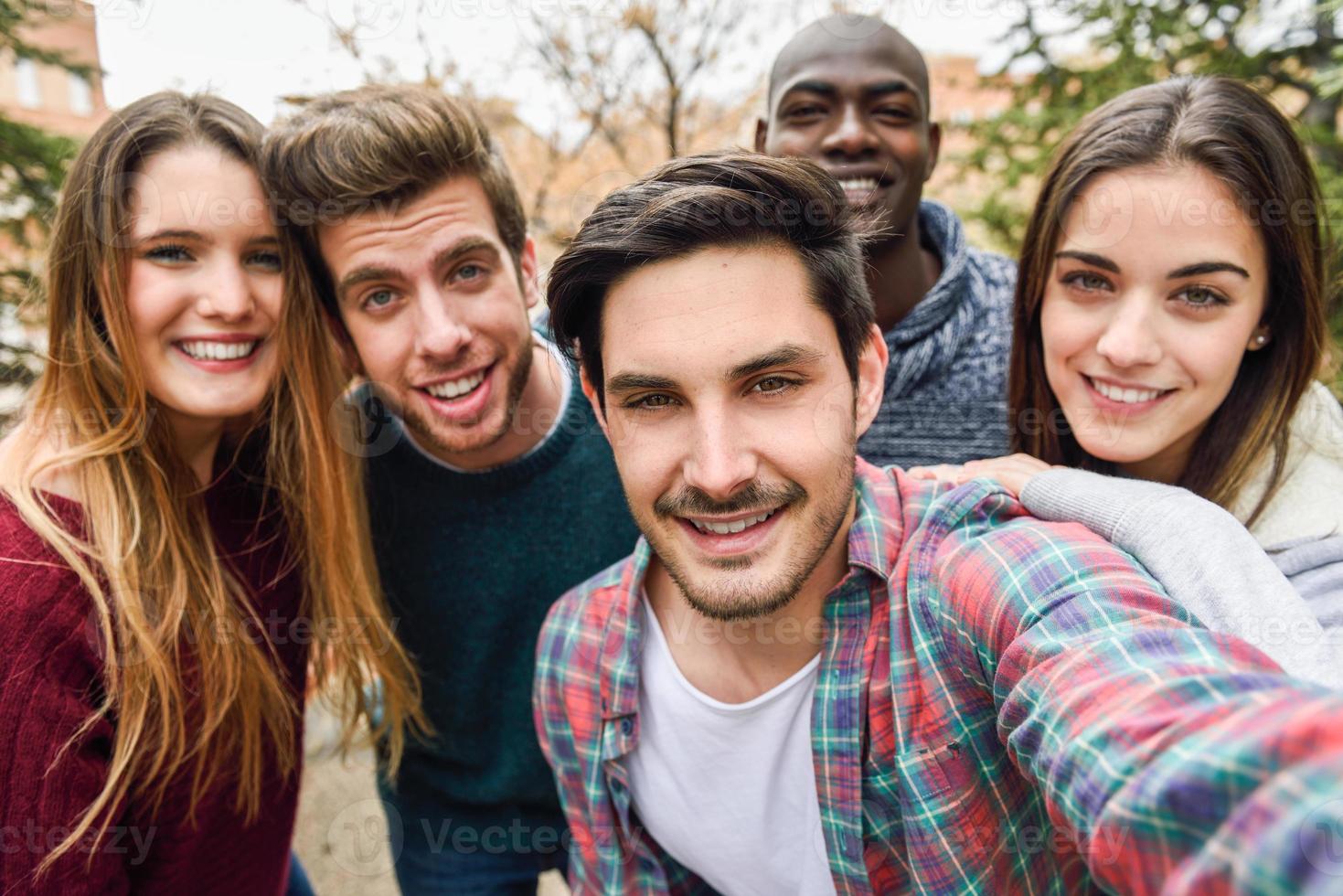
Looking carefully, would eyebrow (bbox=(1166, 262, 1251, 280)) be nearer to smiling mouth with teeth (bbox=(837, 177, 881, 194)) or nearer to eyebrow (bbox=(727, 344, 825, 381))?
eyebrow (bbox=(727, 344, 825, 381))

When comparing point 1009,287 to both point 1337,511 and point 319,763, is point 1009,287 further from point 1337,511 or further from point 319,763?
point 319,763

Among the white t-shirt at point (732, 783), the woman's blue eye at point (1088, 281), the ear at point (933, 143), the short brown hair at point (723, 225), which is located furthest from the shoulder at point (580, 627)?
the ear at point (933, 143)

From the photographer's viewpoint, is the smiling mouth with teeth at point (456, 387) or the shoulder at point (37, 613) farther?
the smiling mouth with teeth at point (456, 387)

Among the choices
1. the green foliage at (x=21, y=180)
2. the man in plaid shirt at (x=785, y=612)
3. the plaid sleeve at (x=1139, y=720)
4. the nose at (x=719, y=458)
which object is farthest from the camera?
the green foliage at (x=21, y=180)

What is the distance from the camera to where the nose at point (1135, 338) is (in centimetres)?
201

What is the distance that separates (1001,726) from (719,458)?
2.29 feet

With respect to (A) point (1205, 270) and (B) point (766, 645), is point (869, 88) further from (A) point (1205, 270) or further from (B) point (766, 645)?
(B) point (766, 645)

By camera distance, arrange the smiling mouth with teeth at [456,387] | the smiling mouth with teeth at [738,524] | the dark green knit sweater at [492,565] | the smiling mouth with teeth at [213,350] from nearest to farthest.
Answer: the smiling mouth with teeth at [738,524] → the smiling mouth with teeth at [213,350] → the smiling mouth with teeth at [456,387] → the dark green knit sweater at [492,565]

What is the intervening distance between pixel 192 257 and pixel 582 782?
1.71 metres

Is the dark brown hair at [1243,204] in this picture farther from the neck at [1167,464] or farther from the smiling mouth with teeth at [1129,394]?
the smiling mouth with teeth at [1129,394]

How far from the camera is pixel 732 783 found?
1.96 m

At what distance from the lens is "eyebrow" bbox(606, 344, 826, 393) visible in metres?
1.75

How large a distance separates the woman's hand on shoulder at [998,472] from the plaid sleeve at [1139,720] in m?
0.38

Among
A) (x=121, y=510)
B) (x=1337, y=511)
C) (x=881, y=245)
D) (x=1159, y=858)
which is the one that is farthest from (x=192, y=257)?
(x=1337, y=511)
